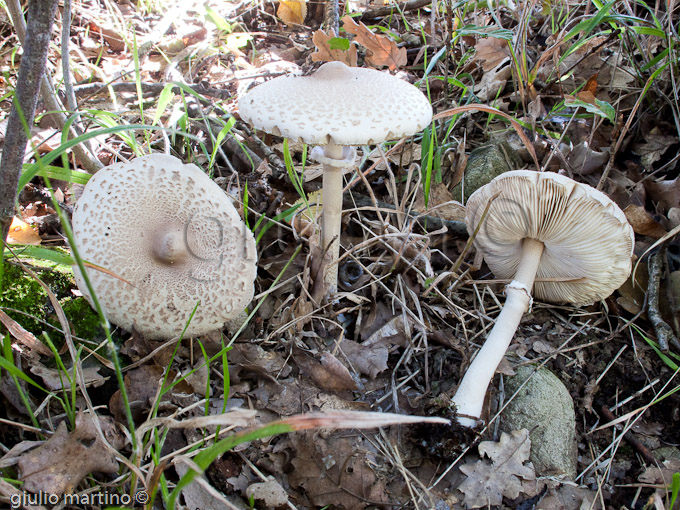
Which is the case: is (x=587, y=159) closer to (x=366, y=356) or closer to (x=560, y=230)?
(x=560, y=230)

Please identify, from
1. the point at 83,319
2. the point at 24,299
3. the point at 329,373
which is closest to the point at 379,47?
the point at 329,373

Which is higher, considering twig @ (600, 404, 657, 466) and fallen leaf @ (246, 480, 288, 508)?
fallen leaf @ (246, 480, 288, 508)

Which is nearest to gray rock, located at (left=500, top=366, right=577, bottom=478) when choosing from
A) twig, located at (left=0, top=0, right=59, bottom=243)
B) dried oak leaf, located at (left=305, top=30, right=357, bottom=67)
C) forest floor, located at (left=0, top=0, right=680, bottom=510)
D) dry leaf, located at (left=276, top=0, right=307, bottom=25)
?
forest floor, located at (left=0, top=0, right=680, bottom=510)

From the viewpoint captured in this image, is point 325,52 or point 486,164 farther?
point 486,164

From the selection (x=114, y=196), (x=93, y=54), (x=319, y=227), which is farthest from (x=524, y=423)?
(x=93, y=54)

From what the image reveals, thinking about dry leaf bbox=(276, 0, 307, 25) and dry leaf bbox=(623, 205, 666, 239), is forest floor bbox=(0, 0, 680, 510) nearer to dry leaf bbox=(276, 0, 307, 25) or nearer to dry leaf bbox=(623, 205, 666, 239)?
dry leaf bbox=(623, 205, 666, 239)

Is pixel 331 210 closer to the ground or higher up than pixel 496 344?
higher up
